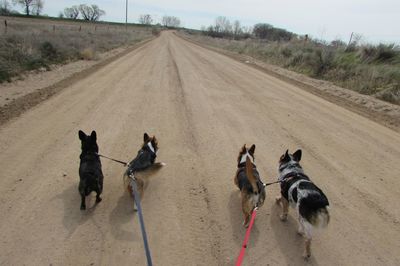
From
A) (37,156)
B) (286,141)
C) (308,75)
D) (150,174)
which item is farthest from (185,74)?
(150,174)

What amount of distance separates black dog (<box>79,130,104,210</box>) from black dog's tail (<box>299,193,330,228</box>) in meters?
3.02

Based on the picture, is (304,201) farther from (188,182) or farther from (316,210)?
(188,182)

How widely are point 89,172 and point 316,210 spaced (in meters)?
3.27

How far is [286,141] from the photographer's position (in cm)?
764

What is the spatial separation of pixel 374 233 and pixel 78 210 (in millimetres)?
4596

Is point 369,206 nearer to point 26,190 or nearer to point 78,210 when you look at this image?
point 78,210

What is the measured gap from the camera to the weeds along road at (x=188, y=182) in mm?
3943

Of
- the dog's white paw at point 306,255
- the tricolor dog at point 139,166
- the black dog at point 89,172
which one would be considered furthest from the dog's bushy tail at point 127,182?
the dog's white paw at point 306,255

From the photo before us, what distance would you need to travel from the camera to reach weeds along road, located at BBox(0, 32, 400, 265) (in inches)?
155

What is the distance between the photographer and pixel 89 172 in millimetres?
4465

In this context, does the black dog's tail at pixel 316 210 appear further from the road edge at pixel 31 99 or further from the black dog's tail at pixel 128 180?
Answer: the road edge at pixel 31 99

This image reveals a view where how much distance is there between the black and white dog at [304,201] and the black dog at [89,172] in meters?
2.87

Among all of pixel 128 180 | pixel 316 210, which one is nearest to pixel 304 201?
pixel 316 210

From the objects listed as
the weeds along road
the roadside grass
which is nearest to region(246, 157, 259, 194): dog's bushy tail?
the weeds along road
